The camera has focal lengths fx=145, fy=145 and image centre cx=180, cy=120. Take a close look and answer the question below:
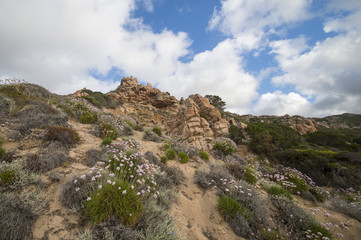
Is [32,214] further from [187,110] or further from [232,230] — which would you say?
[187,110]

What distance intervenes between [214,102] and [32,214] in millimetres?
37612

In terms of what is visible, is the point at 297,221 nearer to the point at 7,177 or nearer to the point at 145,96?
the point at 7,177

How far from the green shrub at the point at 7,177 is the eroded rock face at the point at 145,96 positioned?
34.2 m

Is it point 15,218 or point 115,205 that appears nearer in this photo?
point 15,218

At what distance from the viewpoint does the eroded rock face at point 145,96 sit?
38.0 m

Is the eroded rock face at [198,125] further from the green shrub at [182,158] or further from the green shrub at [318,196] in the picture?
the green shrub at [318,196]

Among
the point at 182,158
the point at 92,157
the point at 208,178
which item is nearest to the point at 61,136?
the point at 92,157

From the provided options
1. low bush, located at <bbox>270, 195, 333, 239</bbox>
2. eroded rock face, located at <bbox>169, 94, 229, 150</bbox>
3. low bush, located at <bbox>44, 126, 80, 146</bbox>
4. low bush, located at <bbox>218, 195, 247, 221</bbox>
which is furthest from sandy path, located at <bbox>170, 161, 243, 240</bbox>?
eroded rock face, located at <bbox>169, 94, 229, 150</bbox>

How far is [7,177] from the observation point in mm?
2783

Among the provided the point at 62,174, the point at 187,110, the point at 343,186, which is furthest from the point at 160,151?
the point at 343,186

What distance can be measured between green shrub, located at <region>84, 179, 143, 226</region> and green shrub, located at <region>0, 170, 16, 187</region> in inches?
60.6

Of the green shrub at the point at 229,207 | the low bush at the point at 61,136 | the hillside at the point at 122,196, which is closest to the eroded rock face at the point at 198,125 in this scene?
the hillside at the point at 122,196

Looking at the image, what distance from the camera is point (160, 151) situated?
7352mm

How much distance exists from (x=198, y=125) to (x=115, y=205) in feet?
43.4
